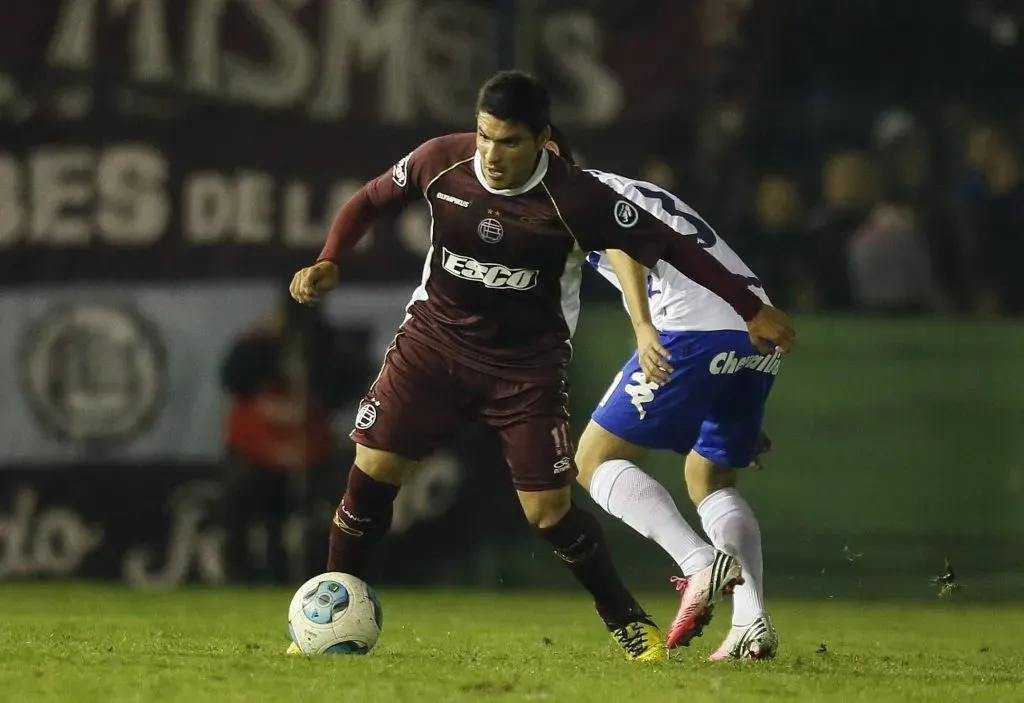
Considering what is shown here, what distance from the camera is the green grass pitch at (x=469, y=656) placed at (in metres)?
5.70

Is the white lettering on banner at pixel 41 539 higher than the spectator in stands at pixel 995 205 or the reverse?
the reverse

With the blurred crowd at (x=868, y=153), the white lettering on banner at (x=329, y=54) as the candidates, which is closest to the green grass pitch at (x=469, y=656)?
the blurred crowd at (x=868, y=153)

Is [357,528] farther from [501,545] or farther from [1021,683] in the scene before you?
[501,545]

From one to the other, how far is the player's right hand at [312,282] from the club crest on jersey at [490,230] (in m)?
0.55

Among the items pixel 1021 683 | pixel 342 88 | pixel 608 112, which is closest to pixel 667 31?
pixel 608 112

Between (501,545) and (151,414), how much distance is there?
2.30 m

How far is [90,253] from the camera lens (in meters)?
11.6

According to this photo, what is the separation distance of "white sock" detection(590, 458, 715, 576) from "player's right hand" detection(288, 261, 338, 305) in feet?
4.57

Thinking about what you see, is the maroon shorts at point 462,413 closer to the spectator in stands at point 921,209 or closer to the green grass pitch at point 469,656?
the green grass pitch at point 469,656

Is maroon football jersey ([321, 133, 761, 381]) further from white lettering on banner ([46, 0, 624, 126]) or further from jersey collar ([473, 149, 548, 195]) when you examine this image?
white lettering on banner ([46, 0, 624, 126])

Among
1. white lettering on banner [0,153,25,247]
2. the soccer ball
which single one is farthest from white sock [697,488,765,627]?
white lettering on banner [0,153,25,247]

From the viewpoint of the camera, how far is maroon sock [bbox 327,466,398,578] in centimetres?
695

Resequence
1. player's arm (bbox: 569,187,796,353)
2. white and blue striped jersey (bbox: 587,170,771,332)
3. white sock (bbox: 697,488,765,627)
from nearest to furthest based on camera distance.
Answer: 1. player's arm (bbox: 569,187,796,353)
2. white sock (bbox: 697,488,765,627)
3. white and blue striped jersey (bbox: 587,170,771,332)

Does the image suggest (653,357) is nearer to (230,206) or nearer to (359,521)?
(359,521)
